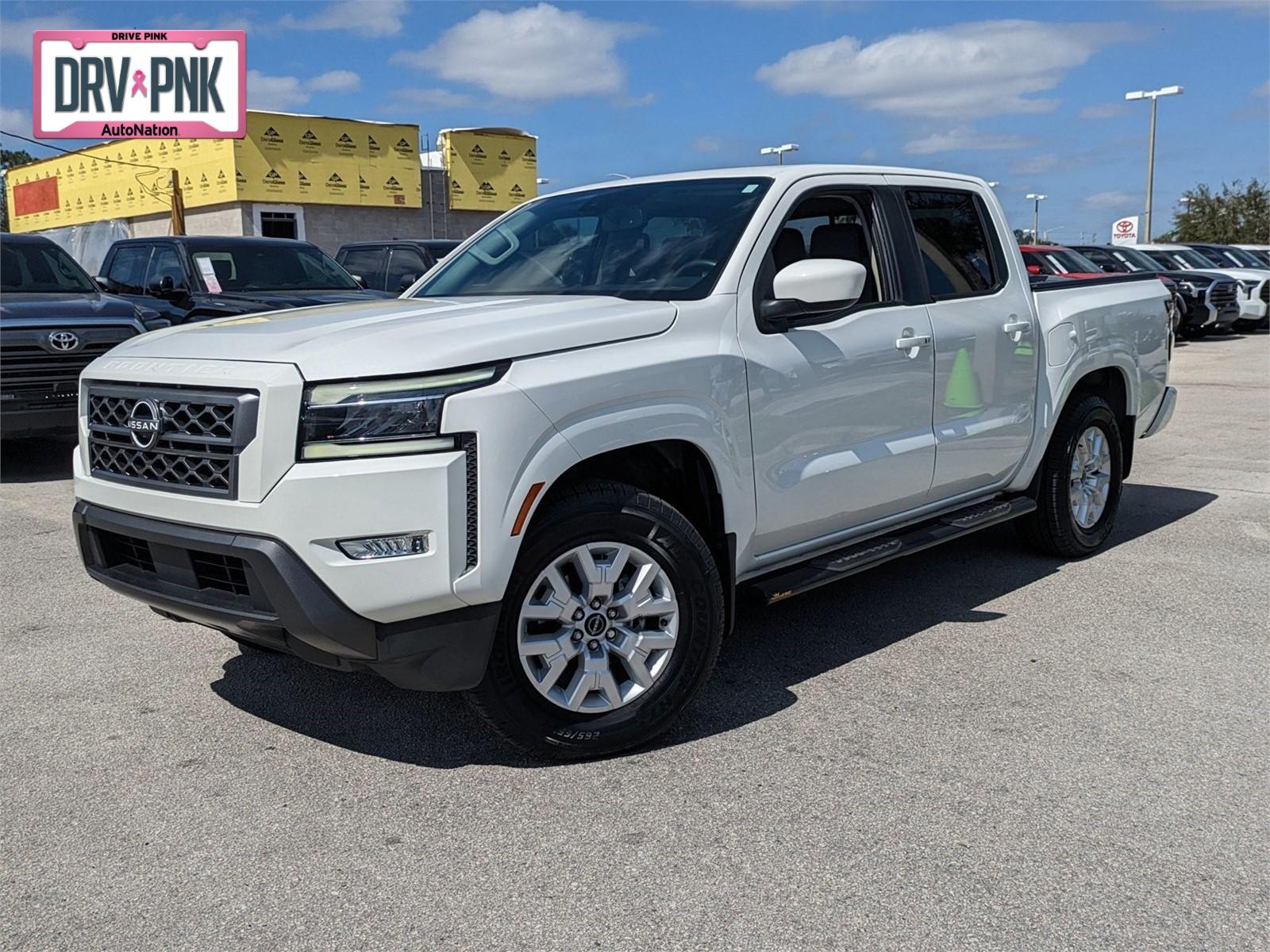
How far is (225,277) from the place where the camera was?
10891 millimetres

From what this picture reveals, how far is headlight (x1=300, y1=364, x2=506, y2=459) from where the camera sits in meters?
3.29

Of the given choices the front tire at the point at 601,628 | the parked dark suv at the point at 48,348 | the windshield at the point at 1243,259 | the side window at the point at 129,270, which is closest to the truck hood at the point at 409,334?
the front tire at the point at 601,628

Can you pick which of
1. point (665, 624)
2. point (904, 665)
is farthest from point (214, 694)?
point (904, 665)

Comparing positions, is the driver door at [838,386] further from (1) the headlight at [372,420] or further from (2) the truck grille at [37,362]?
(2) the truck grille at [37,362]

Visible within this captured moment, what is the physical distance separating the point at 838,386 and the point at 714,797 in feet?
5.48

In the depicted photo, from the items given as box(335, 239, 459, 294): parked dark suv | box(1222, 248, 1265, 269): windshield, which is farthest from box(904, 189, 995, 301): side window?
box(1222, 248, 1265, 269): windshield

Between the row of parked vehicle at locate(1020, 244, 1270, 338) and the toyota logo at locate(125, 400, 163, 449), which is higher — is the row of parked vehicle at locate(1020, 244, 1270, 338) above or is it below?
above

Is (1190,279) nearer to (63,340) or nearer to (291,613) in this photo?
(63,340)

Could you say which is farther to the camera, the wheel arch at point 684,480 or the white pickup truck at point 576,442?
the wheel arch at point 684,480

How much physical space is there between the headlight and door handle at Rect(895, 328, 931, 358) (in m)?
2.17

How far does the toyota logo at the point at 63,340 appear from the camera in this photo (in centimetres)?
857

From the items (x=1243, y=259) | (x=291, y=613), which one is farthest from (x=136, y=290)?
(x=1243, y=259)

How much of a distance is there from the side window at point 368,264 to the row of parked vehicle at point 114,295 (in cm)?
107

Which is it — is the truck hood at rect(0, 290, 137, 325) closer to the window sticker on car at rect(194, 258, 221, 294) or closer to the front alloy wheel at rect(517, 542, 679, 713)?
the window sticker on car at rect(194, 258, 221, 294)
